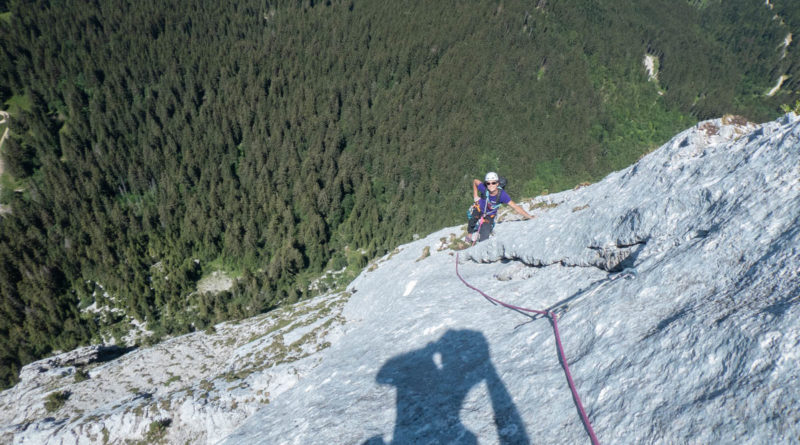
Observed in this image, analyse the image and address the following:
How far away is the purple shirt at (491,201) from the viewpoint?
13416 mm

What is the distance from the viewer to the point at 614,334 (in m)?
5.70

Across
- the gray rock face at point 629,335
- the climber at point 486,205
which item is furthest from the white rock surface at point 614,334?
the climber at point 486,205

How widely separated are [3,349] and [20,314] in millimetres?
8749

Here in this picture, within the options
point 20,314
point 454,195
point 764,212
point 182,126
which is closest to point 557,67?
point 454,195

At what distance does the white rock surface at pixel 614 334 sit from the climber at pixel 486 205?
3.77 feet

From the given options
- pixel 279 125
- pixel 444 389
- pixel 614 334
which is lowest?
pixel 444 389

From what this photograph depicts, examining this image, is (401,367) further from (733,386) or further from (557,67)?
(557,67)

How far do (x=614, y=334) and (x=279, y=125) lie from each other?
381 feet

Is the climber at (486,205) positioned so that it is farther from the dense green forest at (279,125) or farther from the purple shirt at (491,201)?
the dense green forest at (279,125)

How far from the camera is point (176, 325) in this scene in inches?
2456

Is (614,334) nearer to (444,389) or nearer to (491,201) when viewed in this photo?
(444,389)

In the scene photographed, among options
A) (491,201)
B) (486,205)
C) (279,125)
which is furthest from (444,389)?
(279,125)

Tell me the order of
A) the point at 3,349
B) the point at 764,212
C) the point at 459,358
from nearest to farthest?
the point at 764,212 < the point at 459,358 < the point at 3,349

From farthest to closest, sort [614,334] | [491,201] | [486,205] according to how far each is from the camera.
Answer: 1. [486,205]
2. [491,201]
3. [614,334]
